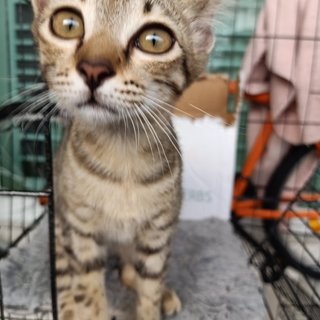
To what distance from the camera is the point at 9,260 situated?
1262 mm

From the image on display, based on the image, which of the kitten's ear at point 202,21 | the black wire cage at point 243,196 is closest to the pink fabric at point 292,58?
the black wire cage at point 243,196

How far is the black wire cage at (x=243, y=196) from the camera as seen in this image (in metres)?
1.22

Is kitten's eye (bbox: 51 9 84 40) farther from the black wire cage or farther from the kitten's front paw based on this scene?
the kitten's front paw

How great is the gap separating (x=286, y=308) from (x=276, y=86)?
2.44 ft

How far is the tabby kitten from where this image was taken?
73 cm

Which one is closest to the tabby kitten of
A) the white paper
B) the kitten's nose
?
the kitten's nose

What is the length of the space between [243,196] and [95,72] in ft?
3.83

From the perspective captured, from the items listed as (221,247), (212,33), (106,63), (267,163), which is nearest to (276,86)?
(267,163)

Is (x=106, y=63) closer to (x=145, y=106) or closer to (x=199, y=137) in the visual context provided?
(x=145, y=106)

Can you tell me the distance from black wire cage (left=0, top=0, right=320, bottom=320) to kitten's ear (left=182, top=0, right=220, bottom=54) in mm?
77

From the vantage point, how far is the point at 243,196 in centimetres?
174

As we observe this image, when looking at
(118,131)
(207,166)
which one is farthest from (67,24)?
(207,166)

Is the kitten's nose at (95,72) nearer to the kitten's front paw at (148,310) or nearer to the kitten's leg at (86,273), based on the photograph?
the kitten's leg at (86,273)

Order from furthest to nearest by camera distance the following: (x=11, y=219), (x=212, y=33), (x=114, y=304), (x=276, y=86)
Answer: (x=276, y=86) < (x=11, y=219) < (x=114, y=304) < (x=212, y=33)
